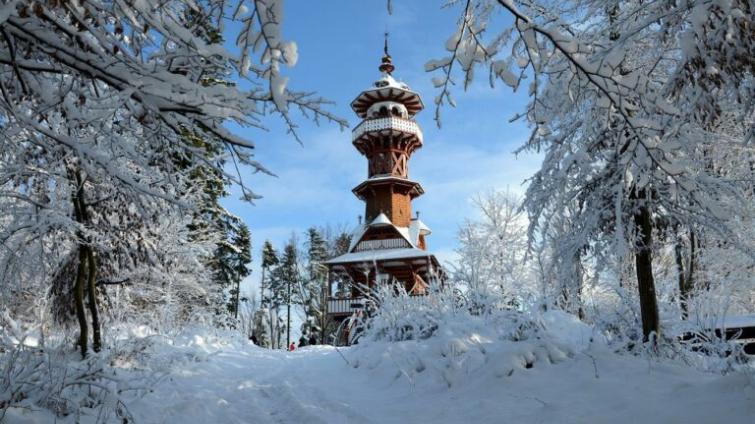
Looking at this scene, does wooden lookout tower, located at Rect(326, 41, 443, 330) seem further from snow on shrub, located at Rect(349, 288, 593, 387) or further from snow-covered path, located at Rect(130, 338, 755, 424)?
snow-covered path, located at Rect(130, 338, 755, 424)

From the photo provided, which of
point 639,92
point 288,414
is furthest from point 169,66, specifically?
point 288,414

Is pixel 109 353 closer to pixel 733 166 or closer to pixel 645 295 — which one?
pixel 645 295

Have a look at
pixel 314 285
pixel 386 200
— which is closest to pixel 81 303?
pixel 386 200

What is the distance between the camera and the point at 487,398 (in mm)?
5277

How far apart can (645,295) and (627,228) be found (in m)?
0.94

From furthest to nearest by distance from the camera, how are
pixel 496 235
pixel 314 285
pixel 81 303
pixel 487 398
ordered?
pixel 314 285 → pixel 496 235 → pixel 81 303 → pixel 487 398

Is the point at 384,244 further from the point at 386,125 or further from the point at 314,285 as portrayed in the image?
the point at 314,285

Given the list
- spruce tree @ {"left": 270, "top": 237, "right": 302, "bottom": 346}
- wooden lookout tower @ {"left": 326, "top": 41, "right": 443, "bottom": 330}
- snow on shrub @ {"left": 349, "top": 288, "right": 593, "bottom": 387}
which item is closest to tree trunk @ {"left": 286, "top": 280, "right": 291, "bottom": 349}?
spruce tree @ {"left": 270, "top": 237, "right": 302, "bottom": 346}

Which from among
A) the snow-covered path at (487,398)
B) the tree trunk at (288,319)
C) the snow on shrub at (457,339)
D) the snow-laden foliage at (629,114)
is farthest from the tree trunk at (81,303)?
the tree trunk at (288,319)

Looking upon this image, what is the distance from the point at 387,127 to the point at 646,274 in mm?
23624

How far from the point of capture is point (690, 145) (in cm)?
534

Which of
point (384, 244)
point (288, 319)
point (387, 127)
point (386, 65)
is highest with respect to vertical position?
point (386, 65)

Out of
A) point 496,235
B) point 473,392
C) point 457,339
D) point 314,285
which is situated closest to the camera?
point 473,392

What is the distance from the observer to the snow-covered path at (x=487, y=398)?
4195 millimetres
